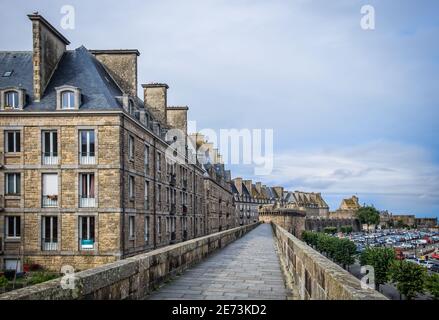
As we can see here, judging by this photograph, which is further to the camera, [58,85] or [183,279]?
[58,85]

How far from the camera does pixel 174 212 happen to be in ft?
130

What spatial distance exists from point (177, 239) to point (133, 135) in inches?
598

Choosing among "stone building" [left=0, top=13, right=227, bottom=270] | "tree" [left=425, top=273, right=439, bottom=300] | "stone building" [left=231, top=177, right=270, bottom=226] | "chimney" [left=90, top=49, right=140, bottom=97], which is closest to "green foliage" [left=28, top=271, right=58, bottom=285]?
"stone building" [left=0, top=13, right=227, bottom=270]

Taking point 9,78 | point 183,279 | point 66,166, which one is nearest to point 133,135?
point 66,166

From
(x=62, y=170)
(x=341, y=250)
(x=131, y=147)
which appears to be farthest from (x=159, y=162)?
(x=341, y=250)

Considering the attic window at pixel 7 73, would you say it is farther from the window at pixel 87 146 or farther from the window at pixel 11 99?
the window at pixel 87 146

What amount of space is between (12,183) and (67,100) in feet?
19.9

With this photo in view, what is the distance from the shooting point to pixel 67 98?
1046 inches

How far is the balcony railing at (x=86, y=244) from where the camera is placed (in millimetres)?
25781

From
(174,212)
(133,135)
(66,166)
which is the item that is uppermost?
(133,135)

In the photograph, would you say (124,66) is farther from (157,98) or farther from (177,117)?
(177,117)
